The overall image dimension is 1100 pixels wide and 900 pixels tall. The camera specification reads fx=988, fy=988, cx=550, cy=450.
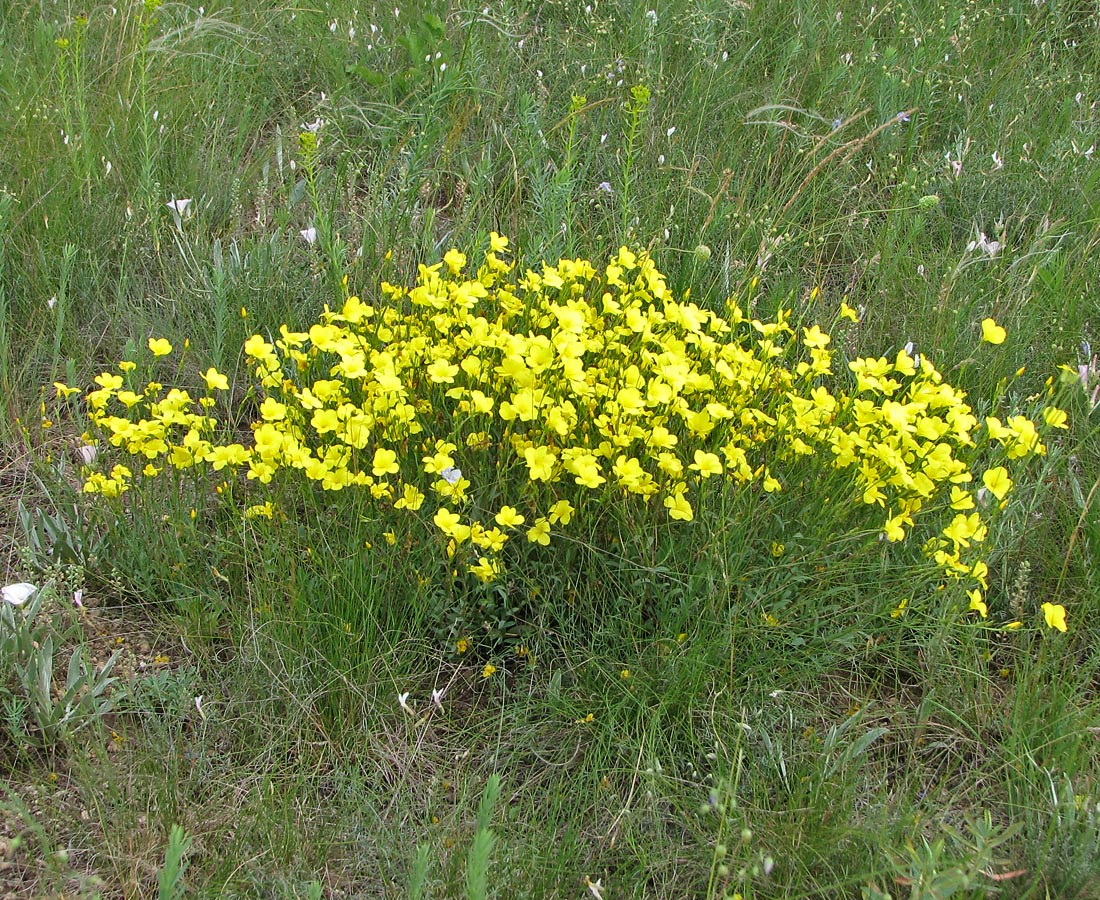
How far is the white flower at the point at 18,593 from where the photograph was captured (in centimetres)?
203

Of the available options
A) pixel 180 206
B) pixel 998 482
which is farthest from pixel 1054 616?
pixel 180 206

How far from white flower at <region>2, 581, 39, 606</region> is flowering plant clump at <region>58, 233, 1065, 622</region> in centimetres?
27

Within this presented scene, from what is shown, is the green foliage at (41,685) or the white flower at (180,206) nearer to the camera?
the green foliage at (41,685)

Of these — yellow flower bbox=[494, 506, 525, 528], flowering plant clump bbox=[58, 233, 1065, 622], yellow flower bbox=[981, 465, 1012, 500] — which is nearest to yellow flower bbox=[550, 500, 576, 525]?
flowering plant clump bbox=[58, 233, 1065, 622]

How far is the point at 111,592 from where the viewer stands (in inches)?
92.6

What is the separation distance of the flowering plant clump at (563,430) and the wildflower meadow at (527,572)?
0.01 meters

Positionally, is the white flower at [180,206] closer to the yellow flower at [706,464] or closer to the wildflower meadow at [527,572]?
the wildflower meadow at [527,572]

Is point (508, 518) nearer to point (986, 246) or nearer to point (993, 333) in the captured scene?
point (993, 333)

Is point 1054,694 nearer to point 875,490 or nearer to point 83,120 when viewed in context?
point 875,490

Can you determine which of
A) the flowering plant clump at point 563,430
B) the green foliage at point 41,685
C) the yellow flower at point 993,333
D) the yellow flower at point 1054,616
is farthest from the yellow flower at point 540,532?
the yellow flower at point 993,333

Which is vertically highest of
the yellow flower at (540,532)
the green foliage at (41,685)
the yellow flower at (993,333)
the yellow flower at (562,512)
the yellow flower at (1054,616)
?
the yellow flower at (993,333)

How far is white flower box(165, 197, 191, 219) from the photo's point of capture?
3170mm

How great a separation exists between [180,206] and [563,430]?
1.83m

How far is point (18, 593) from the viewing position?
2.04 m
